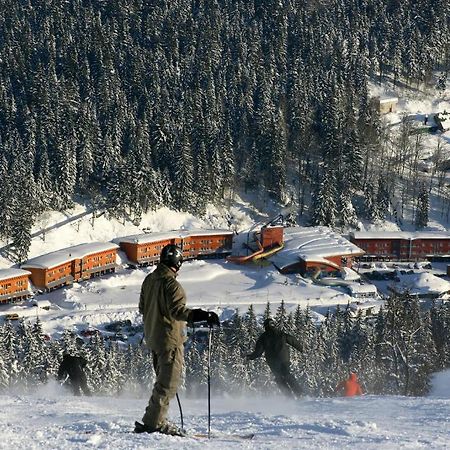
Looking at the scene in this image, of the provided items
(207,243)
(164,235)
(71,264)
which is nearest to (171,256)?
(71,264)

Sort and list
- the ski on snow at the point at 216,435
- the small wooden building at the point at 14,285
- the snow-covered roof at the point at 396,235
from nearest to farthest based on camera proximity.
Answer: the ski on snow at the point at 216,435, the small wooden building at the point at 14,285, the snow-covered roof at the point at 396,235

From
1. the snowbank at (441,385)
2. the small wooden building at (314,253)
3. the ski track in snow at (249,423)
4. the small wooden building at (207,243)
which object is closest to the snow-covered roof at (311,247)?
the small wooden building at (314,253)

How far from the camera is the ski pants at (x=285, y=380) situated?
10.9 meters

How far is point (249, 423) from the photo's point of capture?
744 centimetres

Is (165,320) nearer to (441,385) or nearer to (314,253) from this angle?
(441,385)

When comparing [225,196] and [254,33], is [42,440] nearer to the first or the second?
[225,196]

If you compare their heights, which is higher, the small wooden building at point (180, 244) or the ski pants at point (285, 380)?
the small wooden building at point (180, 244)

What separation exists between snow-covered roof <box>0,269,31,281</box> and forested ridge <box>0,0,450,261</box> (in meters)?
3.25

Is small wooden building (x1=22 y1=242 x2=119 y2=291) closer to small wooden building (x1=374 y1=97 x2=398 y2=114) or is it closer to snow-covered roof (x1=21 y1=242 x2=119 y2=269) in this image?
snow-covered roof (x1=21 y1=242 x2=119 y2=269)

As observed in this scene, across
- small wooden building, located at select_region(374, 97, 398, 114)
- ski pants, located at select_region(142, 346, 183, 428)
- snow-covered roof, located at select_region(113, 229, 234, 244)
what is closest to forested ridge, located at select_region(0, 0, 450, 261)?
small wooden building, located at select_region(374, 97, 398, 114)

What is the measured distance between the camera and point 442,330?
39406mm

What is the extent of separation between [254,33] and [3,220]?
184 feet

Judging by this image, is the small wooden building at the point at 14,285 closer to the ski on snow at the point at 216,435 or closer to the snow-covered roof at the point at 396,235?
the snow-covered roof at the point at 396,235

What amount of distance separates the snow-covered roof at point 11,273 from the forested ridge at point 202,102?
3.25m
